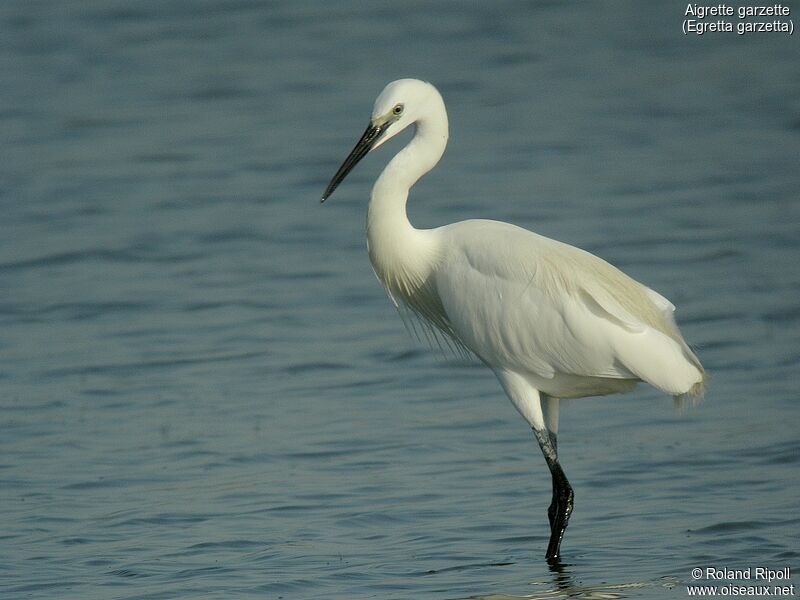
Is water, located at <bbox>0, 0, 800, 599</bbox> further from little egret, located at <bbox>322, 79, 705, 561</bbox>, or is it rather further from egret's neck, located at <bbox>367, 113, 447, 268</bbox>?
egret's neck, located at <bbox>367, 113, 447, 268</bbox>

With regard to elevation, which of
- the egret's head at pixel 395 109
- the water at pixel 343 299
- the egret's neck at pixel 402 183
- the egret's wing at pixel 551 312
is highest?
the egret's head at pixel 395 109

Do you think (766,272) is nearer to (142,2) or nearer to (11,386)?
(11,386)

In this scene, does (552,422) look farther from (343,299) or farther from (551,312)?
(343,299)

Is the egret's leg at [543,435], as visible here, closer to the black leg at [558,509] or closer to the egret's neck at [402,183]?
the black leg at [558,509]

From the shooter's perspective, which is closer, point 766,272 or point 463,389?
point 463,389

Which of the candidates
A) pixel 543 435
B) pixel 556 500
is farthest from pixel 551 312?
pixel 556 500

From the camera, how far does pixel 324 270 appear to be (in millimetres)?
11836

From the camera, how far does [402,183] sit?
716cm

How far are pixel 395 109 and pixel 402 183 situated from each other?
358 mm

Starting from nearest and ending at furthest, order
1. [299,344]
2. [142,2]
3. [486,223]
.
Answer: [486,223] < [299,344] < [142,2]

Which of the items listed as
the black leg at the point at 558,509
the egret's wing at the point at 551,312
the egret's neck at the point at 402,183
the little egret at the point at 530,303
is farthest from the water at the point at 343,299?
the egret's neck at the point at 402,183

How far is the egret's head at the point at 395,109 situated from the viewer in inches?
276

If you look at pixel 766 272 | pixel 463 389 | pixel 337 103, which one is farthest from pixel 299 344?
pixel 337 103

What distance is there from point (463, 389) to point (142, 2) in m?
12.5
